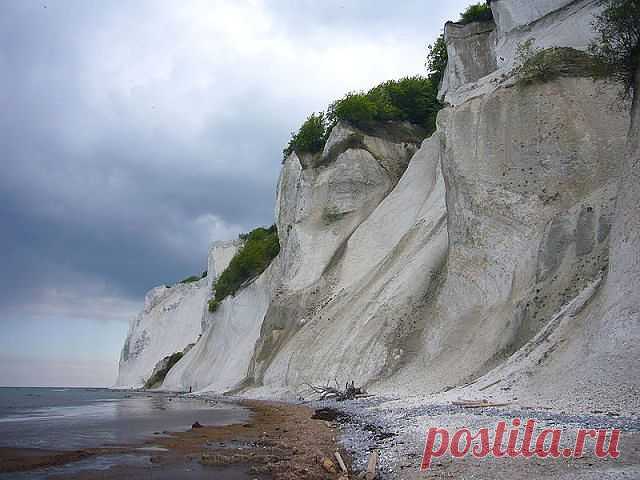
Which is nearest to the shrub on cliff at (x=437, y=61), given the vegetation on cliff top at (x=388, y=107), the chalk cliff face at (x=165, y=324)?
the vegetation on cliff top at (x=388, y=107)

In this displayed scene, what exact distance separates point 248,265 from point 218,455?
37.3 m

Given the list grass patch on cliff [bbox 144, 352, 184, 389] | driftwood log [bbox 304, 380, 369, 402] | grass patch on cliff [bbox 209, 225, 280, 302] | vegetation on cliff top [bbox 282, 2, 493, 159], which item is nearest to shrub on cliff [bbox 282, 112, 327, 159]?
vegetation on cliff top [bbox 282, 2, 493, 159]

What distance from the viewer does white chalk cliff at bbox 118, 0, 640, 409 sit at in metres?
11.7

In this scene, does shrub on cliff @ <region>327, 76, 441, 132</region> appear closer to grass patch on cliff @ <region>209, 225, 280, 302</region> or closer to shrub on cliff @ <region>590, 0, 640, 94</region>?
grass patch on cliff @ <region>209, 225, 280, 302</region>

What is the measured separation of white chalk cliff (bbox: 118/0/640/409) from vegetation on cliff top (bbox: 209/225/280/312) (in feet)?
34.2

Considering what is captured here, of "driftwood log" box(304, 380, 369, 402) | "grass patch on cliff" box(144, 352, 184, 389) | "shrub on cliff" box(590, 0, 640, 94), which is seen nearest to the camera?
"shrub on cliff" box(590, 0, 640, 94)

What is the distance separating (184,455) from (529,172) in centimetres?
1456

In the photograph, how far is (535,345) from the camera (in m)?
12.8

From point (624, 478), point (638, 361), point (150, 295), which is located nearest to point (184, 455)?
point (624, 478)

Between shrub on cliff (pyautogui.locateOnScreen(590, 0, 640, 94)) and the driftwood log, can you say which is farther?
the driftwood log

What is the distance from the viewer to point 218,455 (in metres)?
9.41

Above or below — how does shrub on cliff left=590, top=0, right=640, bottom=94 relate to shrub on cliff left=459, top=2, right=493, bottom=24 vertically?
below

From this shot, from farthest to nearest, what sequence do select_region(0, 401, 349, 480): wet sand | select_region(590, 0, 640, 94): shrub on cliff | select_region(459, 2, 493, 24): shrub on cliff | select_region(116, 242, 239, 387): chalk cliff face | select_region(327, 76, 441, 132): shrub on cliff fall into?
select_region(116, 242, 239, 387): chalk cliff face → select_region(327, 76, 441, 132): shrub on cliff → select_region(459, 2, 493, 24): shrub on cliff → select_region(590, 0, 640, 94): shrub on cliff → select_region(0, 401, 349, 480): wet sand

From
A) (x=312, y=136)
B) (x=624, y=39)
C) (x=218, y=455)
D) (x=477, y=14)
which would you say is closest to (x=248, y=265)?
(x=312, y=136)
